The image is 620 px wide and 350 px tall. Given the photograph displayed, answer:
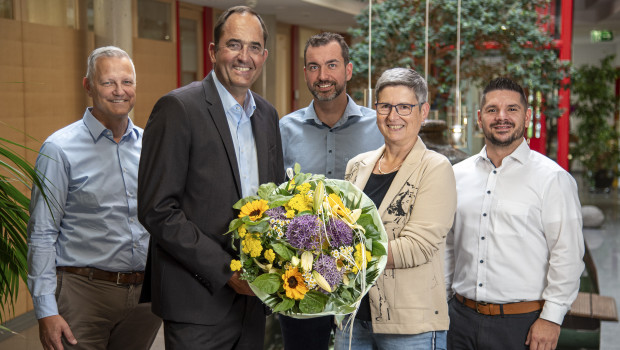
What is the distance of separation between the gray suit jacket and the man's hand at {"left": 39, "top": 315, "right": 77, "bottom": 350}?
60 centimetres

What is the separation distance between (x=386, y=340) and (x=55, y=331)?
47.8 inches

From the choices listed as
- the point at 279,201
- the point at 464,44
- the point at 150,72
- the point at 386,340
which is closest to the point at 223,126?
the point at 279,201

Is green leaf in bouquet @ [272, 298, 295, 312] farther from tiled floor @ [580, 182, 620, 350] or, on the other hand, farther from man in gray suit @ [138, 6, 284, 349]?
tiled floor @ [580, 182, 620, 350]

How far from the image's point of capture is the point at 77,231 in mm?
2656

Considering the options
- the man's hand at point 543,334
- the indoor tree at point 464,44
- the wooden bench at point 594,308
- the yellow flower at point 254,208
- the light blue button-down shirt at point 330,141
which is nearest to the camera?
the yellow flower at point 254,208

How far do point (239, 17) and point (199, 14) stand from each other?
19.2 ft

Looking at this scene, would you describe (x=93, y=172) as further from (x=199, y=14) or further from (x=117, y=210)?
(x=199, y=14)

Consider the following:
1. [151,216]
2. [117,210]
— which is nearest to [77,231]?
[117,210]

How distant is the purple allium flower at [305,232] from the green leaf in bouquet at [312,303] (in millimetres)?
142

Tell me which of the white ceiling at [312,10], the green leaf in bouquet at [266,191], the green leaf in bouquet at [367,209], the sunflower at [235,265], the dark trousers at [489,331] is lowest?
the dark trousers at [489,331]

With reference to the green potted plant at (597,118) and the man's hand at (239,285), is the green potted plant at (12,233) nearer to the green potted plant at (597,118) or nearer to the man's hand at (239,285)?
the man's hand at (239,285)

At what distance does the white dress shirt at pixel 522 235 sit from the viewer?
2471 mm

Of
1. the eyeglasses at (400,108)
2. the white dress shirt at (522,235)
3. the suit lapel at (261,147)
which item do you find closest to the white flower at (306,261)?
the suit lapel at (261,147)

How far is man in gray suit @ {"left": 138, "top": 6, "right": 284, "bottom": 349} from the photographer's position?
200 cm
